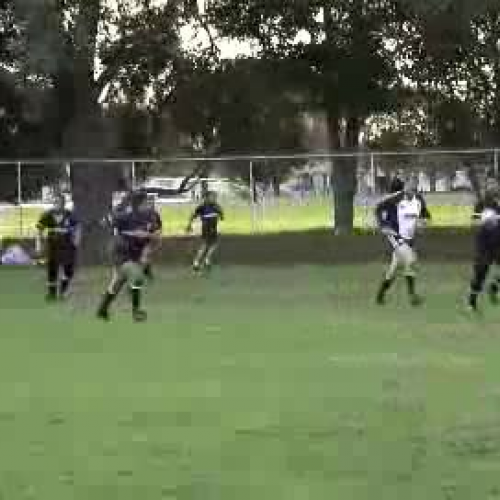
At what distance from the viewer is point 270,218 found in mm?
36438

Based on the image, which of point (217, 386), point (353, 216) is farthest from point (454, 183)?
point (217, 386)

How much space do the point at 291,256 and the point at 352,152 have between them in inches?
134

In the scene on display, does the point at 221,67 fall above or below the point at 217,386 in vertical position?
above

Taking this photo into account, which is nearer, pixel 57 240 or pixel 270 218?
pixel 57 240

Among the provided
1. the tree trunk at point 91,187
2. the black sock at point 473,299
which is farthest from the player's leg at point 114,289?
the tree trunk at point 91,187

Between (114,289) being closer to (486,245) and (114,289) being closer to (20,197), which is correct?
(486,245)

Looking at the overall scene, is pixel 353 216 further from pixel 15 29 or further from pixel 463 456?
pixel 463 456

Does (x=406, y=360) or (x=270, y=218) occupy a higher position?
(x=270, y=218)

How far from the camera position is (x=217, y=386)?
12.0 meters

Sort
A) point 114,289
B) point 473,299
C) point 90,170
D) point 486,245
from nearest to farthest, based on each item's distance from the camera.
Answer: point 114,289 → point 473,299 → point 486,245 → point 90,170

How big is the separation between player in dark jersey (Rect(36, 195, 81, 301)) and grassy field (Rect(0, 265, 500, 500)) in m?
2.48

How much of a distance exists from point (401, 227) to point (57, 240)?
5.39m

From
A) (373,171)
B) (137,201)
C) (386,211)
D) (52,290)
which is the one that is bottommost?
(52,290)

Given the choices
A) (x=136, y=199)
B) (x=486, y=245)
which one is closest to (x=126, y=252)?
(x=136, y=199)
